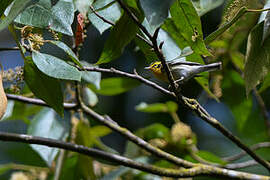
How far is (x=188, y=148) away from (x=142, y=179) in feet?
0.68

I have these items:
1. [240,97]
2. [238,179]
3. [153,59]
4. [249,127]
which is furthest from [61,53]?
[249,127]

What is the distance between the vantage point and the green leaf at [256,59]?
2.60ft

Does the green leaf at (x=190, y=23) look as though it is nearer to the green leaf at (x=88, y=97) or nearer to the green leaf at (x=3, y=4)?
the green leaf at (x=3, y=4)

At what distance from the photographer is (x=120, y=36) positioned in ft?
2.52

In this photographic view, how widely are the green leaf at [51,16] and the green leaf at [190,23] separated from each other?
0.18 m

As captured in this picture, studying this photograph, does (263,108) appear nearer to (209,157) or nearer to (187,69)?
(209,157)

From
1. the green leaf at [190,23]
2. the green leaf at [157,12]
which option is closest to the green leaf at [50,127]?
the green leaf at [190,23]

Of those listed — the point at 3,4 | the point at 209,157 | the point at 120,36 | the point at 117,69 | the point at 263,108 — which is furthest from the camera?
the point at 263,108

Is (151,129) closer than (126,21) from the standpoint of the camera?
No

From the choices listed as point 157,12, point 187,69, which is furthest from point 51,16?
point 187,69

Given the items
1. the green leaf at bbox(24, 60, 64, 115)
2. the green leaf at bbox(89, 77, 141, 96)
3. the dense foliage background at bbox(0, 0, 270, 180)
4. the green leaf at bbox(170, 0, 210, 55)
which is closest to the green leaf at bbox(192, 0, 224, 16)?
the dense foliage background at bbox(0, 0, 270, 180)

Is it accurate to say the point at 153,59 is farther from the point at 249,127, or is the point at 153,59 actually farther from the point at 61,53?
the point at 249,127

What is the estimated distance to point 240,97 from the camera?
1.56 m

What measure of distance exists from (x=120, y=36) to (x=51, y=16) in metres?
0.14
